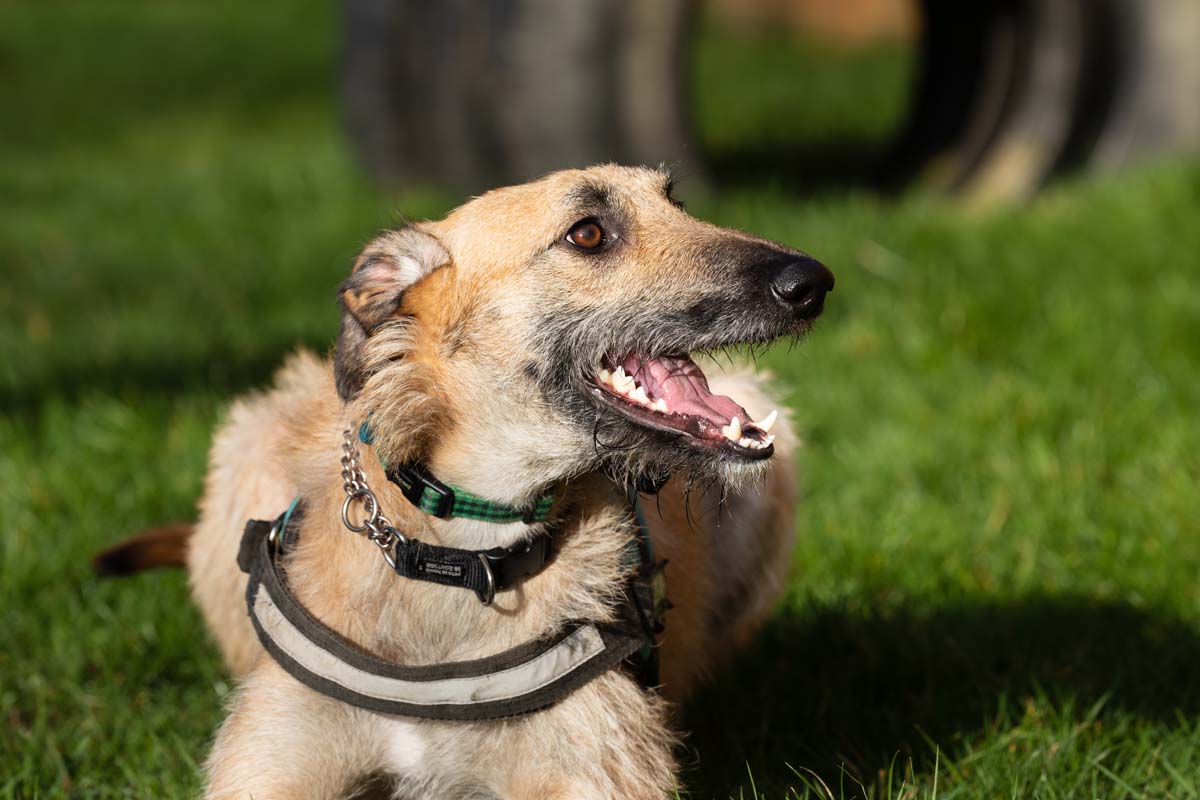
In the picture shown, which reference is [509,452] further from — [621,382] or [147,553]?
[147,553]

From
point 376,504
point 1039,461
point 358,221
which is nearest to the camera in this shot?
point 376,504

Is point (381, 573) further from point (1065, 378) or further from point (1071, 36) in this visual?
point (1071, 36)

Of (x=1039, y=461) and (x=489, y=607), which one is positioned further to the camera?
(x=1039, y=461)

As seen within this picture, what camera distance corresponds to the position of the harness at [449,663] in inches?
106

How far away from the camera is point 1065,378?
5414 millimetres

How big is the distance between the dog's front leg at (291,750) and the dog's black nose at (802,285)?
1.20 m

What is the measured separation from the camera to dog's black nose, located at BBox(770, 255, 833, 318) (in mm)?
2770

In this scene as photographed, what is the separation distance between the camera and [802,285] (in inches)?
109

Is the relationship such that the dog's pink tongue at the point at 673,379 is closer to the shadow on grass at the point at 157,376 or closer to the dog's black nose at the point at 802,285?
the dog's black nose at the point at 802,285

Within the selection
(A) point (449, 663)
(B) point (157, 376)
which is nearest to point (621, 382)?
(A) point (449, 663)

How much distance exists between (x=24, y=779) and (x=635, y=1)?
→ 16.3 feet

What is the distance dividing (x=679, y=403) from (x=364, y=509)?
26.8 inches

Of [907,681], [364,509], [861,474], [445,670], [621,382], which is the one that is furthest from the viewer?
[861,474]

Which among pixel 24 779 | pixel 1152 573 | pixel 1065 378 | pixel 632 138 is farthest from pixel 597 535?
pixel 632 138
